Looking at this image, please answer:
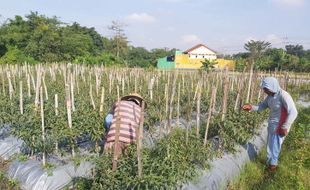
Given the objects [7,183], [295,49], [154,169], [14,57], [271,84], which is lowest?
[7,183]

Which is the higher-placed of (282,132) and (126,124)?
(126,124)

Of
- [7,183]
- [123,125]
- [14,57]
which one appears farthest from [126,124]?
[14,57]

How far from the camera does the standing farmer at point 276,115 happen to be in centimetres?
457

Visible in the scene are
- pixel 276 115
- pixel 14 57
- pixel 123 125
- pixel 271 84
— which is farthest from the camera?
pixel 14 57

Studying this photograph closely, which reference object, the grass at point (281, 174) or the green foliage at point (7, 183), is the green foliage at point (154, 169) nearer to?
the grass at point (281, 174)

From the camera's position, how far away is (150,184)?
309cm

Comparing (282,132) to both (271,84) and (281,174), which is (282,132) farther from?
(271,84)

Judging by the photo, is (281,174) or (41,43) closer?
(281,174)

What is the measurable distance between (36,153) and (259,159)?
3.42m

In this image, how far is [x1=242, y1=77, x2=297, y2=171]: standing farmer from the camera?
15.0ft

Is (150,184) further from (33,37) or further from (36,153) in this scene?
(33,37)

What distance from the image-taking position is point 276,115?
4.84m

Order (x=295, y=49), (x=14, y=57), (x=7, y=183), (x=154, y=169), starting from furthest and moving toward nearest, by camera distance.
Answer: (x=295, y=49)
(x=14, y=57)
(x=7, y=183)
(x=154, y=169)

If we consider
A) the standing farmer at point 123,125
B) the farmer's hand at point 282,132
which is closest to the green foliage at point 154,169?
the standing farmer at point 123,125
